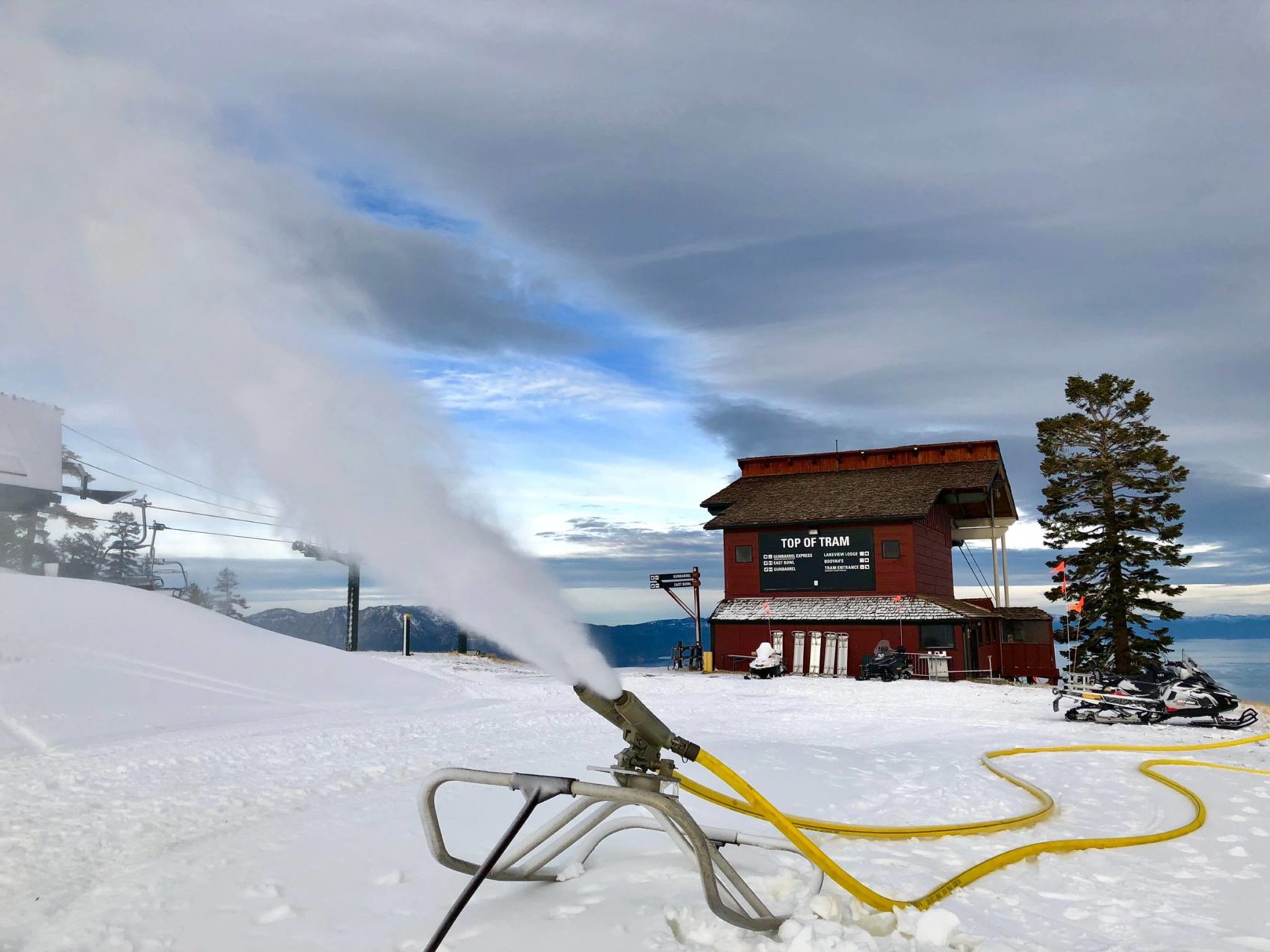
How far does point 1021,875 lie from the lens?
6.26 meters

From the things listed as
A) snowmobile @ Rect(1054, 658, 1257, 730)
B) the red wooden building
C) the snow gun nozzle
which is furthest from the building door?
the snow gun nozzle

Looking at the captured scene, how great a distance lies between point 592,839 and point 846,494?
96.3ft

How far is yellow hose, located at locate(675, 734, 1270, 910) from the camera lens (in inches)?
199

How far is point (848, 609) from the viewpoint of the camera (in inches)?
1225

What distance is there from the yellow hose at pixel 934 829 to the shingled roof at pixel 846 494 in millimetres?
21273

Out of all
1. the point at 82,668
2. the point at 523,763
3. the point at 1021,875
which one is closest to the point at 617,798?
the point at 1021,875

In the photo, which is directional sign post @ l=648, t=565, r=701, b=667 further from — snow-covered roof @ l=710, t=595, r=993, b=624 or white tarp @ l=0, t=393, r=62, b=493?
white tarp @ l=0, t=393, r=62, b=493

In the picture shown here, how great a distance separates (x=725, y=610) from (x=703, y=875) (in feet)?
96.1

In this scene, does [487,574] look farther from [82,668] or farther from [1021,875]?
[82,668]

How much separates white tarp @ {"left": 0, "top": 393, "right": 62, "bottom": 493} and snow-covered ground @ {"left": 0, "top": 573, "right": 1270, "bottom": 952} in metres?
22.6

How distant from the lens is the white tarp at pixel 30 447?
35.6 metres

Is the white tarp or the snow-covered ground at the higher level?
the white tarp

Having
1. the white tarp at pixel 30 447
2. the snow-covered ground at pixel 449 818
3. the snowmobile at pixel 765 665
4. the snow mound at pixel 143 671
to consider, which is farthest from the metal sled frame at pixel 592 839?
the white tarp at pixel 30 447

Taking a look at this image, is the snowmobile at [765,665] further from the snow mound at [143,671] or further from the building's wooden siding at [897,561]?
the snow mound at [143,671]
